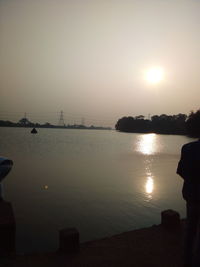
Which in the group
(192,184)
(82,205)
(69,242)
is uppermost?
(192,184)

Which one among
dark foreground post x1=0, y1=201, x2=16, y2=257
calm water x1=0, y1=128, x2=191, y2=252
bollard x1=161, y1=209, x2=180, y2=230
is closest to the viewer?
dark foreground post x1=0, y1=201, x2=16, y2=257

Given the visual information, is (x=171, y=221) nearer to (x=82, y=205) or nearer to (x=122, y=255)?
(x=122, y=255)

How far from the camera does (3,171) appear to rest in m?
7.14

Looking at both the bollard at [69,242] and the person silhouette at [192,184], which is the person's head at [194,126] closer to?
the person silhouette at [192,184]

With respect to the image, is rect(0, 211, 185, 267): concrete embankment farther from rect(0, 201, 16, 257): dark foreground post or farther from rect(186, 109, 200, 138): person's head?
rect(186, 109, 200, 138): person's head

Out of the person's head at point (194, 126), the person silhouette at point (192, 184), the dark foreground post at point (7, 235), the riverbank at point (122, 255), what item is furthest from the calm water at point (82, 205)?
the person's head at point (194, 126)

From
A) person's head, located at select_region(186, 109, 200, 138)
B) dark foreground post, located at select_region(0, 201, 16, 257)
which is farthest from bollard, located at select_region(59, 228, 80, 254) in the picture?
person's head, located at select_region(186, 109, 200, 138)

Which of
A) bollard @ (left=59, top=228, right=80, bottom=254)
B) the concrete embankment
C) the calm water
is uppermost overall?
bollard @ (left=59, top=228, right=80, bottom=254)

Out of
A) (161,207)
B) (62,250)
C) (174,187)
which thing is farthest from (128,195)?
(62,250)

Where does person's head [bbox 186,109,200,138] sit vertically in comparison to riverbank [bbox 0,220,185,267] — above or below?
above

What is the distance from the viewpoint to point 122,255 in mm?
4871

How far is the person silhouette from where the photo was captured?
3234mm

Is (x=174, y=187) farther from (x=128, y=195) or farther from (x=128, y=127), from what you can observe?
(x=128, y=127)

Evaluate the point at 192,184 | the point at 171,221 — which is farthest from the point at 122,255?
the point at 192,184
